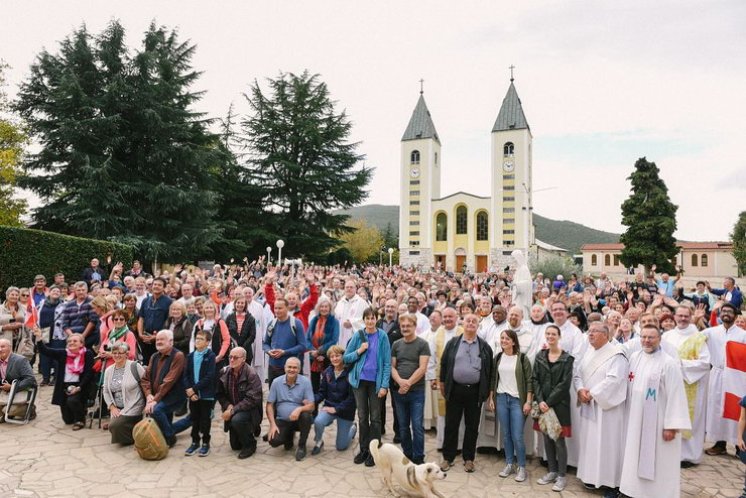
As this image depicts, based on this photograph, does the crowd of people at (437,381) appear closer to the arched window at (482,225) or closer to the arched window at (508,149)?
the arched window at (508,149)

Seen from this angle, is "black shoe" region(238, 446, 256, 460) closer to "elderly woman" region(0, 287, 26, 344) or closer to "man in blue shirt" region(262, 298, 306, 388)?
"man in blue shirt" region(262, 298, 306, 388)

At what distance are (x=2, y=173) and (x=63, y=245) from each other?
29.9ft

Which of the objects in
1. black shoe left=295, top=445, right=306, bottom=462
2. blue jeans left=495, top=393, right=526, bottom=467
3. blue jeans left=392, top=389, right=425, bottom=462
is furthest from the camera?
black shoe left=295, top=445, right=306, bottom=462

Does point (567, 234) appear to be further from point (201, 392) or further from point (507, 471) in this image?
point (201, 392)

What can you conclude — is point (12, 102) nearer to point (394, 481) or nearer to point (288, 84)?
point (288, 84)

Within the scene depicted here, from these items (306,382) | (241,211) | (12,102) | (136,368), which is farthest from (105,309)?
(241,211)

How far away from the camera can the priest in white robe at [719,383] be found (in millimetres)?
5938

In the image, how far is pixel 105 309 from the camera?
24.2ft

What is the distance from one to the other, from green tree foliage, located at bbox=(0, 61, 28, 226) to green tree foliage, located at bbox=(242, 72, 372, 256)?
1366cm

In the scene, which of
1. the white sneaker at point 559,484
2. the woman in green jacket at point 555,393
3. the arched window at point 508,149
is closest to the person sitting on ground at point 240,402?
the woman in green jacket at point 555,393

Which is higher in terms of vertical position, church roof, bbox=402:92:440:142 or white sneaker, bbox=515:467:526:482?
church roof, bbox=402:92:440:142

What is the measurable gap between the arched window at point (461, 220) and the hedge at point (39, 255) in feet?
158

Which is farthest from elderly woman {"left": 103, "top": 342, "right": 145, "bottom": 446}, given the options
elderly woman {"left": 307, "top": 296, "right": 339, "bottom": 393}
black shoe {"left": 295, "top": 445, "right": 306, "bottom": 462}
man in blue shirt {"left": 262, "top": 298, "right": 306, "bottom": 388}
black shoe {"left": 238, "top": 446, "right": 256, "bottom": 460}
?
elderly woman {"left": 307, "top": 296, "right": 339, "bottom": 393}

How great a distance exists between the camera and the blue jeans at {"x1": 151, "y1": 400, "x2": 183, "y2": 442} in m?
5.73
